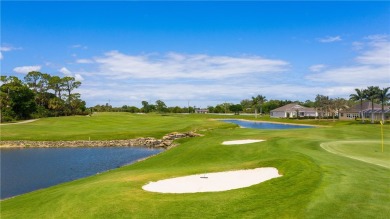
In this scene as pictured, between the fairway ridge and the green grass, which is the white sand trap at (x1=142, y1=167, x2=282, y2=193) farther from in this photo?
the fairway ridge

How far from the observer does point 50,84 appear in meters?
101

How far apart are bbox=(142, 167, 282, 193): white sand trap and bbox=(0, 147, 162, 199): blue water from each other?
1389 cm

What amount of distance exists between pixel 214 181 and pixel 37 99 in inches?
3726

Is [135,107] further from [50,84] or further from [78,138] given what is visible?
[78,138]

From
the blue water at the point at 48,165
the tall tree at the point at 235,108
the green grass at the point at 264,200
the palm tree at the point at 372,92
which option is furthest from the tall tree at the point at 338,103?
the green grass at the point at 264,200

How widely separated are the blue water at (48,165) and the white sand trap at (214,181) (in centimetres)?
1389

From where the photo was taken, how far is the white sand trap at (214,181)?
13.7 metres

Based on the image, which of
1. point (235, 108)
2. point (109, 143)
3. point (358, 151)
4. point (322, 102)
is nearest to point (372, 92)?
point (322, 102)

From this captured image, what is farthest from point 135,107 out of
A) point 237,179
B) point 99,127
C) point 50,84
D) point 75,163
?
point 237,179

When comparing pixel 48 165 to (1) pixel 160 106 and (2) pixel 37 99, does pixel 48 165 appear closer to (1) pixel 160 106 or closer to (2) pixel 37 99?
(2) pixel 37 99

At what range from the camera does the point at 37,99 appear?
9812 cm

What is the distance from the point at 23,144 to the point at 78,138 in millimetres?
8140

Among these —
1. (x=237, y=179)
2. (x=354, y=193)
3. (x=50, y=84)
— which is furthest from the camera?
(x=50, y=84)

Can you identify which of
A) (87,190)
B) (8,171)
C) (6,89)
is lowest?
(8,171)
